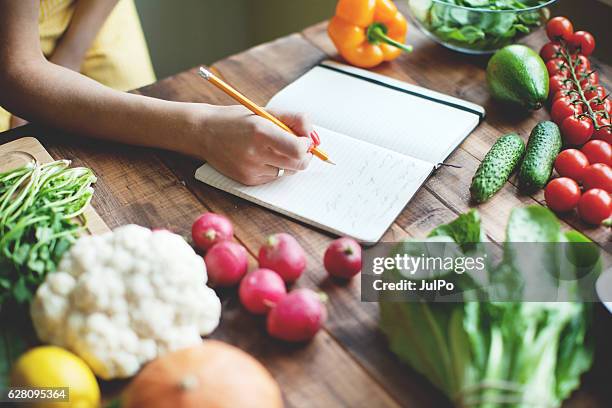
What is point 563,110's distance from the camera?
1153mm

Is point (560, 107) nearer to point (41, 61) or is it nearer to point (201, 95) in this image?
point (201, 95)

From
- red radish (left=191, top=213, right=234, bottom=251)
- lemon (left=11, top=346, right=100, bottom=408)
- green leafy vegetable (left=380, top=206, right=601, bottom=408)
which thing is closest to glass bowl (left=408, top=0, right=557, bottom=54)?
green leafy vegetable (left=380, top=206, right=601, bottom=408)

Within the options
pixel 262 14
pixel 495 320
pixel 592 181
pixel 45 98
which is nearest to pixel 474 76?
pixel 592 181

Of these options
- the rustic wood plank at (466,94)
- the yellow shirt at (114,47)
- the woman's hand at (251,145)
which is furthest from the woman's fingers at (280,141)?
the yellow shirt at (114,47)

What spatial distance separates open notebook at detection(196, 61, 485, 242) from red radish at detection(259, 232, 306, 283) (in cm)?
10

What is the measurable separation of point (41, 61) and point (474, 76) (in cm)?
91

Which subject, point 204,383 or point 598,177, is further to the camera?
point 598,177

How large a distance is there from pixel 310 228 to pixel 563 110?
1.84ft

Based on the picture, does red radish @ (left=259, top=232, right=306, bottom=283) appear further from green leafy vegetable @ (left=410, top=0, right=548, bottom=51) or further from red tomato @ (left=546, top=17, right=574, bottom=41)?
red tomato @ (left=546, top=17, right=574, bottom=41)

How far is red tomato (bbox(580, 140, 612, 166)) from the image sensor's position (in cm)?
107

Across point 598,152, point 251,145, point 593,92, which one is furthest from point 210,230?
point 593,92

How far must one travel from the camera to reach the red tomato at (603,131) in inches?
44.1

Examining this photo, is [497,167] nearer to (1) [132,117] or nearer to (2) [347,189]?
(2) [347,189]

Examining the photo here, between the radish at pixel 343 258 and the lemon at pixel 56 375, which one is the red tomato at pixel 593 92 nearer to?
the radish at pixel 343 258
